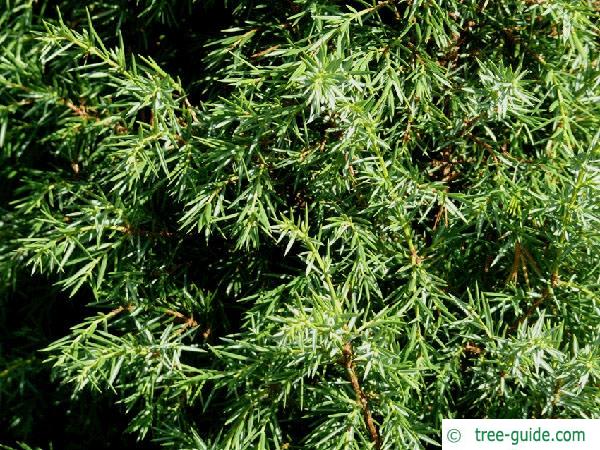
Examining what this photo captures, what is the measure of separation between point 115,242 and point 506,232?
877 millimetres

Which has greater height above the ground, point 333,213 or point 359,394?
point 333,213

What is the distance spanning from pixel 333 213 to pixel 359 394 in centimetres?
41

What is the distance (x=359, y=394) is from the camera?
155cm

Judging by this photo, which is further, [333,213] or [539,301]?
[333,213]

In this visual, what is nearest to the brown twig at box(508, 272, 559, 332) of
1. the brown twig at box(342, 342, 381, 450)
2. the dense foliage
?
the dense foliage

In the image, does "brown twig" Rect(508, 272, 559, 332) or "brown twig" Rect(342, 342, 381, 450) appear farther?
"brown twig" Rect(508, 272, 559, 332)

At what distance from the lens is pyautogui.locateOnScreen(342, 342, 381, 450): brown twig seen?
150 centimetres

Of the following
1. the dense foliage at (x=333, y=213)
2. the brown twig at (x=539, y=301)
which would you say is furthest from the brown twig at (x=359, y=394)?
the brown twig at (x=539, y=301)

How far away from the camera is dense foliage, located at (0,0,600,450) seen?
61.6 inches

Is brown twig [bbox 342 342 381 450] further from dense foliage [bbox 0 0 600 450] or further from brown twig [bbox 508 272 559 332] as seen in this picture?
brown twig [bbox 508 272 559 332]

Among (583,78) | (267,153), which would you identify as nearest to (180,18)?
(267,153)

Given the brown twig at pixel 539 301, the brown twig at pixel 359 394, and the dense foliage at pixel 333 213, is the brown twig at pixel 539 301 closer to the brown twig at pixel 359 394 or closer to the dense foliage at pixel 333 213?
the dense foliage at pixel 333 213

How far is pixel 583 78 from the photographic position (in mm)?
1790

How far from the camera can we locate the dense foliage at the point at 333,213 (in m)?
1.57
